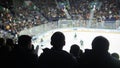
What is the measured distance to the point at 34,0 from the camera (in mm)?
30594

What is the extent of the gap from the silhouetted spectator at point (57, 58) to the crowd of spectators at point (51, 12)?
59.8 ft

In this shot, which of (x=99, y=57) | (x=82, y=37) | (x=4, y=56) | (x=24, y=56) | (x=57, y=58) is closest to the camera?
(x=99, y=57)

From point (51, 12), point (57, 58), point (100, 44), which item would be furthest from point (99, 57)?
point (51, 12)

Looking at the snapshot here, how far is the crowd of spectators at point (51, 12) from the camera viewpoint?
2398 centimetres

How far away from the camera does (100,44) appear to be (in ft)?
11.9

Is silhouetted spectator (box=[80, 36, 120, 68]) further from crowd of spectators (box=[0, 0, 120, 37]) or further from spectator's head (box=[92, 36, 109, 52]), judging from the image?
crowd of spectators (box=[0, 0, 120, 37])

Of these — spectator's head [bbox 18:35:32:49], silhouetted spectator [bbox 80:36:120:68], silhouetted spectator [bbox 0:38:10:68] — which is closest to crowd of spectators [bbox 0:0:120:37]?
silhouetted spectator [bbox 0:38:10:68]

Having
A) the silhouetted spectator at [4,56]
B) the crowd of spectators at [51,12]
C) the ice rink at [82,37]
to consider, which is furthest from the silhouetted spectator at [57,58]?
the crowd of spectators at [51,12]

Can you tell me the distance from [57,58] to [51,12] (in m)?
24.9

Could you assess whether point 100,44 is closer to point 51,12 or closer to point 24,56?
point 24,56

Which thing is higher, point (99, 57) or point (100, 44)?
point (100, 44)

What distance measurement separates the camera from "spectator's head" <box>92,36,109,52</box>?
11.8 feet

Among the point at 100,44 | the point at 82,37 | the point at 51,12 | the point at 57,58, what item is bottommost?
the point at 82,37

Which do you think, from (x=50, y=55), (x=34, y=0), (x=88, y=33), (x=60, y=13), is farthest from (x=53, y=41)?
(x=34, y=0)
